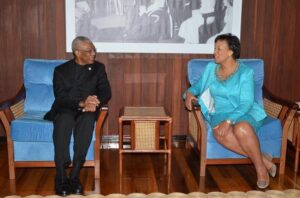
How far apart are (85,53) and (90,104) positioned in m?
0.45

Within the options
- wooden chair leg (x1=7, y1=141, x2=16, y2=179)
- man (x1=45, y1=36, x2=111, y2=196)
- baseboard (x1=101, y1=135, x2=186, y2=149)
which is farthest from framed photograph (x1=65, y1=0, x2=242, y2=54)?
wooden chair leg (x1=7, y1=141, x2=16, y2=179)

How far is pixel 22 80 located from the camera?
4211 millimetres

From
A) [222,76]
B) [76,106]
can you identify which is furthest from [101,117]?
[222,76]

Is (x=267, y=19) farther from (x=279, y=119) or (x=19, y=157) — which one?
(x=19, y=157)

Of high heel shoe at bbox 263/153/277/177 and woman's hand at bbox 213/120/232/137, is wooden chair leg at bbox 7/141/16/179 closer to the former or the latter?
woman's hand at bbox 213/120/232/137

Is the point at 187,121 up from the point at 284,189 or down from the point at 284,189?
up

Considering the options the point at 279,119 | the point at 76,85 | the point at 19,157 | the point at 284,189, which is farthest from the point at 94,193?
Answer: the point at 279,119

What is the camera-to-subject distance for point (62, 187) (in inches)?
121

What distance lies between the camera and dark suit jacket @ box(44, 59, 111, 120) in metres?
3.44

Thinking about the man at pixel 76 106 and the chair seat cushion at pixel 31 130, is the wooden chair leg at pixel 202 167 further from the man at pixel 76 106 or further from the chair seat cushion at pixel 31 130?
the chair seat cushion at pixel 31 130

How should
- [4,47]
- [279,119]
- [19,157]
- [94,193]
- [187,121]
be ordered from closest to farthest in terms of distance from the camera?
[94,193] → [19,157] → [279,119] → [4,47] → [187,121]

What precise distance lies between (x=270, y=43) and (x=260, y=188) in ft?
5.91

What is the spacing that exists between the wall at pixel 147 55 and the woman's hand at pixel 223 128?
3.79 ft

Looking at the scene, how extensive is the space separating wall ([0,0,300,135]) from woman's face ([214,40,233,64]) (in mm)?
906
